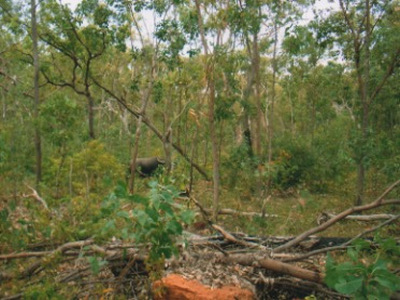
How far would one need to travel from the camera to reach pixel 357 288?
3141mm

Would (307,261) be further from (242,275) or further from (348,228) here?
(348,228)

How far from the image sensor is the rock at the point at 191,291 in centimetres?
411

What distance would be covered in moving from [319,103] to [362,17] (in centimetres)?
1216

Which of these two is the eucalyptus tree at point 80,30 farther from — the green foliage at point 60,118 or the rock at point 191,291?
the rock at point 191,291

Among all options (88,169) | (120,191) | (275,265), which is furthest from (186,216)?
(88,169)

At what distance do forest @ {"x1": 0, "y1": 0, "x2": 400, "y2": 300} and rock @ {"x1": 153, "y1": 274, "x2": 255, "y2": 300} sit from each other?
1 cm

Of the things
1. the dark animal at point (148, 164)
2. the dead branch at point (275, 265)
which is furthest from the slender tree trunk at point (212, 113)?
the dark animal at point (148, 164)

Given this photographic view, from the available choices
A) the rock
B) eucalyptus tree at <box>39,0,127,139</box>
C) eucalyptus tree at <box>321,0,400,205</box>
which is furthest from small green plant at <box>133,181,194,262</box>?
eucalyptus tree at <box>39,0,127,139</box>

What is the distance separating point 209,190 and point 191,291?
24.9ft

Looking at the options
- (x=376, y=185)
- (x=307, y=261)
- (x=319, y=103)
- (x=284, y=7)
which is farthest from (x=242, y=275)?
(x=319, y=103)

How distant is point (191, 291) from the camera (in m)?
4.14

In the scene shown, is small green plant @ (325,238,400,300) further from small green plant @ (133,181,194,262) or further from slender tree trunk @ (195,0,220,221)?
slender tree trunk @ (195,0,220,221)

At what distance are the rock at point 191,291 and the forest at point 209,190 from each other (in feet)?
0.04

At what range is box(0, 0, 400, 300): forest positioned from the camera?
162 inches
